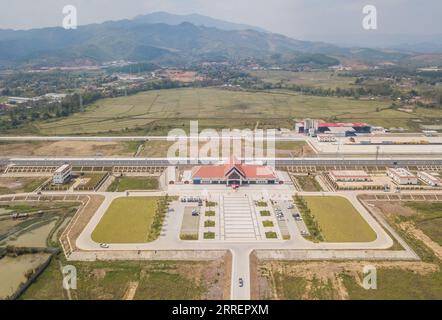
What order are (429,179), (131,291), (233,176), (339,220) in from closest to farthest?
1. (131,291)
2. (339,220)
3. (233,176)
4. (429,179)

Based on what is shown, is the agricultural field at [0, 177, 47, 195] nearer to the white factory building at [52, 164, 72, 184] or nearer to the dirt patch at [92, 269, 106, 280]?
the white factory building at [52, 164, 72, 184]

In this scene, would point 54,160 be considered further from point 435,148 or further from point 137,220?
point 435,148

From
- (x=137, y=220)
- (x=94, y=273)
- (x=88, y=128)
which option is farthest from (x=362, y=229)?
(x=88, y=128)

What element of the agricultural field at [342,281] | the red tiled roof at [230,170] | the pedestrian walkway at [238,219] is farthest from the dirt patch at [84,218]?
the agricultural field at [342,281]

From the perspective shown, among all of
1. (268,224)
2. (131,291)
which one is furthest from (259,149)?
(131,291)

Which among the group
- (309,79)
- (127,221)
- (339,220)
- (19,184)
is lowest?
(339,220)

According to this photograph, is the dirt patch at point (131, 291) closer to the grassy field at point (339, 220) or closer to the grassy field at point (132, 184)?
the grassy field at point (339, 220)

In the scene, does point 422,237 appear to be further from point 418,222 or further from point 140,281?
point 140,281
